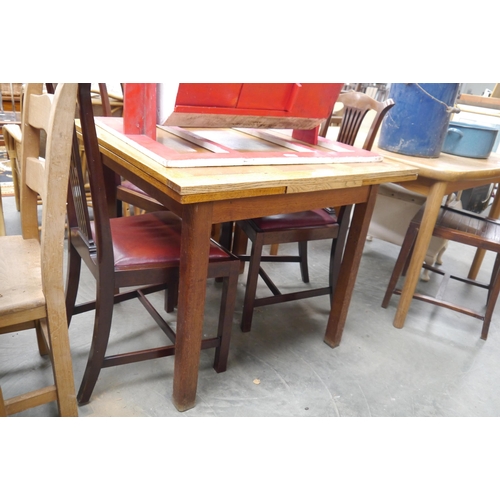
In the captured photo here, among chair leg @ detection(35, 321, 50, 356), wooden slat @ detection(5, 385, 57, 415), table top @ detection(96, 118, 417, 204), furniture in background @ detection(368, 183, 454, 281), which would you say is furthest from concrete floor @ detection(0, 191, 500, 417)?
table top @ detection(96, 118, 417, 204)

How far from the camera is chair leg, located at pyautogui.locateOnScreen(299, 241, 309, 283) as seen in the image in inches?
92.1

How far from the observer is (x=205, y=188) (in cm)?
103

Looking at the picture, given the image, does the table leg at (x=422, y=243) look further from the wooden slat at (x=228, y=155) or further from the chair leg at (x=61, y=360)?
the chair leg at (x=61, y=360)

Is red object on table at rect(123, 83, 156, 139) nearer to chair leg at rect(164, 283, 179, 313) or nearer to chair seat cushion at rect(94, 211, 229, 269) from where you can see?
chair seat cushion at rect(94, 211, 229, 269)

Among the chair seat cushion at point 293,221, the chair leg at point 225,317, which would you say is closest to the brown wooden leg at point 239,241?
the chair seat cushion at point 293,221

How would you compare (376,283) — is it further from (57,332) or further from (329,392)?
(57,332)

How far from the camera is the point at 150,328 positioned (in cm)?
185

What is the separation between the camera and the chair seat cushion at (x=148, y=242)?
1288 mm

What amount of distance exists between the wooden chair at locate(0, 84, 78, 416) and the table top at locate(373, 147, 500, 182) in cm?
140

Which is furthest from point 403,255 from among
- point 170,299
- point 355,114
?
point 170,299

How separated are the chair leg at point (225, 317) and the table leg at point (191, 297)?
192mm

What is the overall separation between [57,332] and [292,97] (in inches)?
40.8

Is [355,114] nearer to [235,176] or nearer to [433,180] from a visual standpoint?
[433,180]
